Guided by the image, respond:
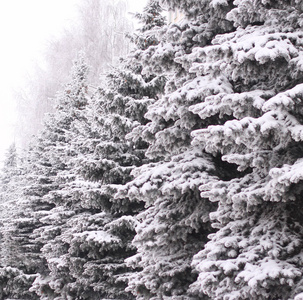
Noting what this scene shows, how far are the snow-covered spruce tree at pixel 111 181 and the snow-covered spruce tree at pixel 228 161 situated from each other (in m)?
1.94

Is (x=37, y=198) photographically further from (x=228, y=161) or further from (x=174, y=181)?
(x=228, y=161)

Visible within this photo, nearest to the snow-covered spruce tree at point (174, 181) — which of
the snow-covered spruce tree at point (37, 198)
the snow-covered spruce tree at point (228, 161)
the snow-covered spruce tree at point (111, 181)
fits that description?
the snow-covered spruce tree at point (228, 161)

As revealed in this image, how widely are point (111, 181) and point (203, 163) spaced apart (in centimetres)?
336

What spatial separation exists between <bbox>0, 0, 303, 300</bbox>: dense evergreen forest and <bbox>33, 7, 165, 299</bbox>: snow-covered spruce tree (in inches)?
1.2

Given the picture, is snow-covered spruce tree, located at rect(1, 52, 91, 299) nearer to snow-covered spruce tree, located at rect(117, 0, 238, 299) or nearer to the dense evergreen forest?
the dense evergreen forest

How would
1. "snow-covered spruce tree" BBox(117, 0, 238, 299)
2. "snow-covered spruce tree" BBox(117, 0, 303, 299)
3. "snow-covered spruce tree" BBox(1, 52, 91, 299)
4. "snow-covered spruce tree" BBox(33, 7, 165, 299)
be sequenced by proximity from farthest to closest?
"snow-covered spruce tree" BBox(1, 52, 91, 299) < "snow-covered spruce tree" BBox(33, 7, 165, 299) < "snow-covered spruce tree" BBox(117, 0, 238, 299) < "snow-covered spruce tree" BBox(117, 0, 303, 299)

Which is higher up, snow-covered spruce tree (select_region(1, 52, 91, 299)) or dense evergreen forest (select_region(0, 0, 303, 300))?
snow-covered spruce tree (select_region(1, 52, 91, 299))

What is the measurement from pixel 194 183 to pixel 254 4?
2.16 m

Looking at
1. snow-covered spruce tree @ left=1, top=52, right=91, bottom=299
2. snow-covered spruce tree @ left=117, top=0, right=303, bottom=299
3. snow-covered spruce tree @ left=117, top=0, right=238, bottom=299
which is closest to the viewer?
snow-covered spruce tree @ left=117, top=0, right=303, bottom=299

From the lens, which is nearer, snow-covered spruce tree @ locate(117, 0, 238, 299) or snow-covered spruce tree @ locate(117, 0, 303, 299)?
snow-covered spruce tree @ locate(117, 0, 303, 299)

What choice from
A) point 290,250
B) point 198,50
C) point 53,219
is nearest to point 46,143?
point 53,219

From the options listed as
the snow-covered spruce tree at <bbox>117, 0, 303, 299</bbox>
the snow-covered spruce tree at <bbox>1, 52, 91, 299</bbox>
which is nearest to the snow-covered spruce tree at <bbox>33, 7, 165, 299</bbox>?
the snow-covered spruce tree at <bbox>117, 0, 303, 299</bbox>

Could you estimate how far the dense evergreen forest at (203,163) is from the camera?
140 inches

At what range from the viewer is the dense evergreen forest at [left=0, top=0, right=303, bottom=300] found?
3564mm
